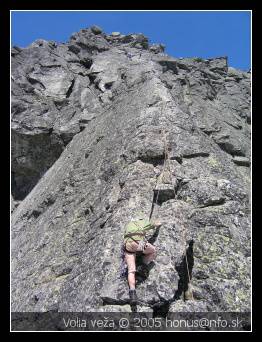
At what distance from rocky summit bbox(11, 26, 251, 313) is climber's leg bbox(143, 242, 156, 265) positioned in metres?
0.34

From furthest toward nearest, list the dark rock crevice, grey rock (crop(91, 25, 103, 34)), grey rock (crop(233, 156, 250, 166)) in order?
grey rock (crop(91, 25, 103, 34)), grey rock (crop(233, 156, 250, 166)), the dark rock crevice

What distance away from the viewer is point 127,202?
16953 mm

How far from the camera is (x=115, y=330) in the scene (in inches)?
467

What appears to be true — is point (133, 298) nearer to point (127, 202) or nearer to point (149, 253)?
point (149, 253)

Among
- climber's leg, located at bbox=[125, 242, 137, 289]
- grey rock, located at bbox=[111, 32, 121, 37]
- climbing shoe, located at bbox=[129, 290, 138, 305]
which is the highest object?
grey rock, located at bbox=[111, 32, 121, 37]

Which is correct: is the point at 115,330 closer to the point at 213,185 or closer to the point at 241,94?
the point at 213,185

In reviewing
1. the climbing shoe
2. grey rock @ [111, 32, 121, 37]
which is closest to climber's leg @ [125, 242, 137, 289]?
the climbing shoe

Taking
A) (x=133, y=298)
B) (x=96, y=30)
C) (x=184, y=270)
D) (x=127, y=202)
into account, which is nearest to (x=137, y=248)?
(x=133, y=298)

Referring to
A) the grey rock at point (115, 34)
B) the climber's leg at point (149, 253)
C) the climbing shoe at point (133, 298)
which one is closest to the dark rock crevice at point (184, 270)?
the climber's leg at point (149, 253)

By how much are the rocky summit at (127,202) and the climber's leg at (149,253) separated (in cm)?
34

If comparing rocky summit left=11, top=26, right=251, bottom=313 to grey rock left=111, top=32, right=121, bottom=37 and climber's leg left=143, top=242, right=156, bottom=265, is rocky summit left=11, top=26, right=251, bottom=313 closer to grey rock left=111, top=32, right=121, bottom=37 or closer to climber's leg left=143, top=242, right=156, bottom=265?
climber's leg left=143, top=242, right=156, bottom=265

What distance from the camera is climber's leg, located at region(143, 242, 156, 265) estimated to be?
1338 centimetres

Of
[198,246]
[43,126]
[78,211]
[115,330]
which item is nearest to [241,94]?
[43,126]

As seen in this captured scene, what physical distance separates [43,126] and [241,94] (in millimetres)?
26993
